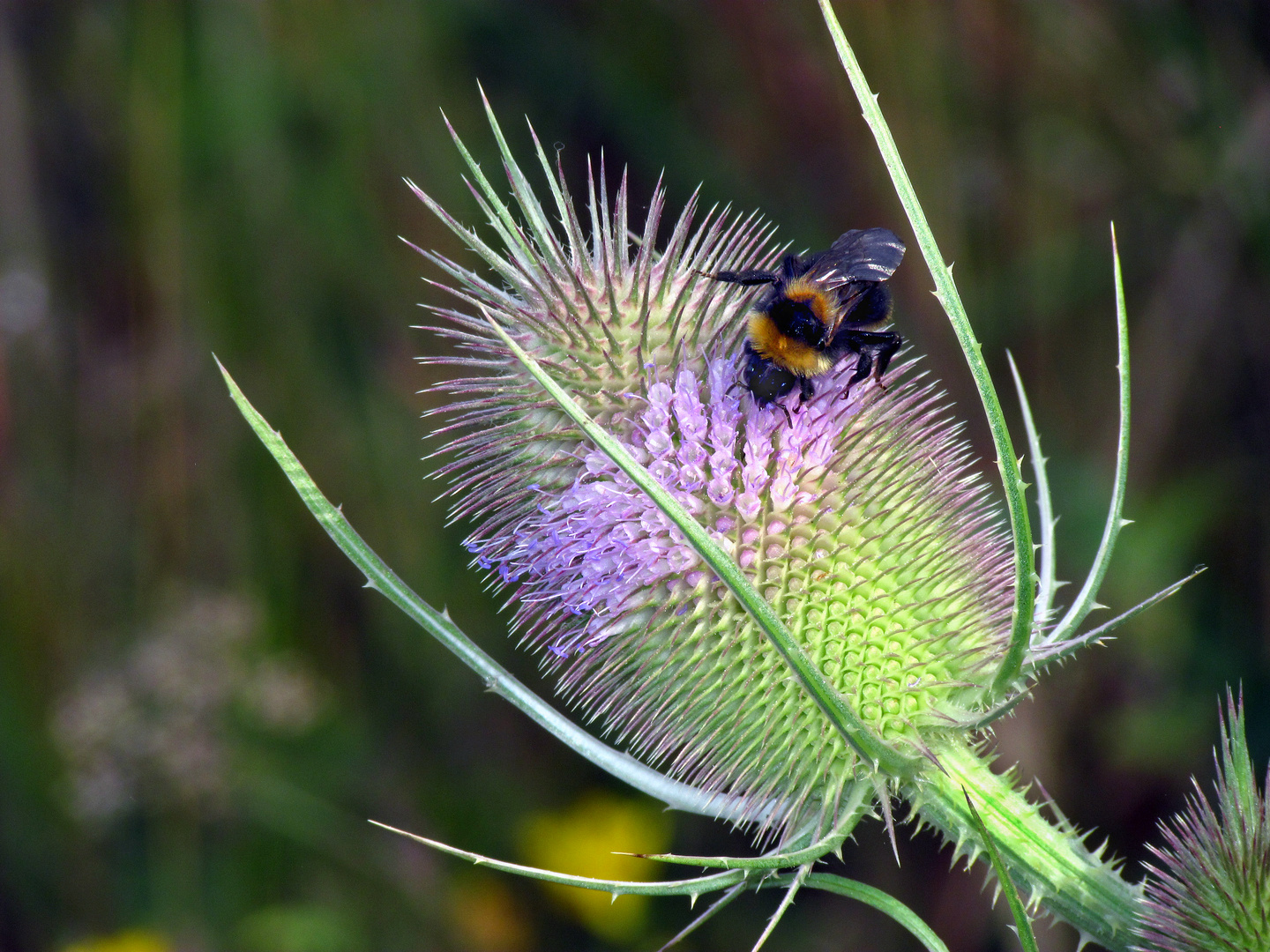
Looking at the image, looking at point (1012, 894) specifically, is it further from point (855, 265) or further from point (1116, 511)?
point (855, 265)

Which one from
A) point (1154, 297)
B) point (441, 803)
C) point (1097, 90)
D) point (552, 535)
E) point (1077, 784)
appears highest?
point (1097, 90)

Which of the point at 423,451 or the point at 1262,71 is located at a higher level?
the point at 1262,71

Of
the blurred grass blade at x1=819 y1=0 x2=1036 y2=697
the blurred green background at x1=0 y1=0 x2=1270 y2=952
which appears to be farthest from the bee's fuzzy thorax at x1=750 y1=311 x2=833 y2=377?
the blurred green background at x1=0 y1=0 x2=1270 y2=952

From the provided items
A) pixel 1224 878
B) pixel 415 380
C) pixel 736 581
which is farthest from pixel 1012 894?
pixel 415 380

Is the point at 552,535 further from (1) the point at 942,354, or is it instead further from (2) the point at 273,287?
(2) the point at 273,287

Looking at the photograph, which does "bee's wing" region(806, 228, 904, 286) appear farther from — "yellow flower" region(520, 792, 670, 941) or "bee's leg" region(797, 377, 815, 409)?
"yellow flower" region(520, 792, 670, 941)

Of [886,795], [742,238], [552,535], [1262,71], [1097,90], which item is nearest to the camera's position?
[886,795]

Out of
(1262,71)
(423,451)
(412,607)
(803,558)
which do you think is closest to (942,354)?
(1262,71)
